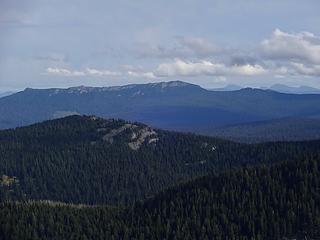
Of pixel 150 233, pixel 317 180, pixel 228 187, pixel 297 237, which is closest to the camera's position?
pixel 297 237

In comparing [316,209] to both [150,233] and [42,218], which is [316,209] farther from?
[42,218]

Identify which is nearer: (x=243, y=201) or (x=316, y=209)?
Answer: (x=316, y=209)

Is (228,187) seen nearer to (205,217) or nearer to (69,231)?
(205,217)

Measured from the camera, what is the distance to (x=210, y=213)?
169875mm

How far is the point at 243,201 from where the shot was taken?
561 feet

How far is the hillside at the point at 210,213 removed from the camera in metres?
157

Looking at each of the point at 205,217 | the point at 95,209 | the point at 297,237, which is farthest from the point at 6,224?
the point at 297,237

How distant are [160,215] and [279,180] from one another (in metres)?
39.0

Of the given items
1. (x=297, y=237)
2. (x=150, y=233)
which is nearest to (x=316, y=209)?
(x=297, y=237)

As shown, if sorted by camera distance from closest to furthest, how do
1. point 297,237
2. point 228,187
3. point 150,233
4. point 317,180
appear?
point 297,237, point 150,233, point 317,180, point 228,187

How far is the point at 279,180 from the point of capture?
179 meters

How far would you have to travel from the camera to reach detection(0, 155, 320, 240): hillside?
157000 millimetres

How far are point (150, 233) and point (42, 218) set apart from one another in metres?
37.3

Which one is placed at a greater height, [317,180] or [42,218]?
[317,180]
